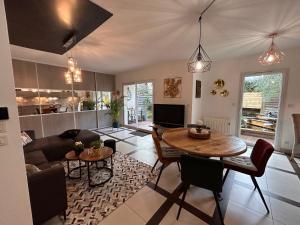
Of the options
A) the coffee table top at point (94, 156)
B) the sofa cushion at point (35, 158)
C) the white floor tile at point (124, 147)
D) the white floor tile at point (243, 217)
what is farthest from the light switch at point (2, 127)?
the white floor tile at point (124, 147)

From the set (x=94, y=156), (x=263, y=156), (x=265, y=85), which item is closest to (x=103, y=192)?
(x=94, y=156)

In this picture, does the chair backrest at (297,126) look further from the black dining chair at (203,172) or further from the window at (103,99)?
the window at (103,99)

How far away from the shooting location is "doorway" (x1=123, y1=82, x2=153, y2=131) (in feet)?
18.3

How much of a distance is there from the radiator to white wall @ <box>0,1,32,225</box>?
442 centimetres

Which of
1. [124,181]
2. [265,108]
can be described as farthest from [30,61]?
[265,108]

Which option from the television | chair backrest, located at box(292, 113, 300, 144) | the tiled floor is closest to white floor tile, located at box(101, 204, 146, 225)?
the tiled floor

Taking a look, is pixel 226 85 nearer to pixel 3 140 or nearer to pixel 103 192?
pixel 103 192

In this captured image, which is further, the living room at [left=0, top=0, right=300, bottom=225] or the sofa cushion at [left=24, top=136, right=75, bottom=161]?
the sofa cushion at [left=24, top=136, right=75, bottom=161]

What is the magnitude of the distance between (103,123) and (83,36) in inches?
173

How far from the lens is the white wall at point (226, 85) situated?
10.8 feet

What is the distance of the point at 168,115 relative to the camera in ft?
15.0

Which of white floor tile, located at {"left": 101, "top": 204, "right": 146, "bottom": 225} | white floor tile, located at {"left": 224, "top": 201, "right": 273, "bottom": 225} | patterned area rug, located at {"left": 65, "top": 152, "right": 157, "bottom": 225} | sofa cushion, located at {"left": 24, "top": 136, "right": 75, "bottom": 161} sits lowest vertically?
white floor tile, located at {"left": 224, "top": 201, "right": 273, "bottom": 225}

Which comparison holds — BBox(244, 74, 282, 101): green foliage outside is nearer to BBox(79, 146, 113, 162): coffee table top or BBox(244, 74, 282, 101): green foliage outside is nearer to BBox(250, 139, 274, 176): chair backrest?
BBox(250, 139, 274, 176): chair backrest

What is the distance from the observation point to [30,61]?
412cm
